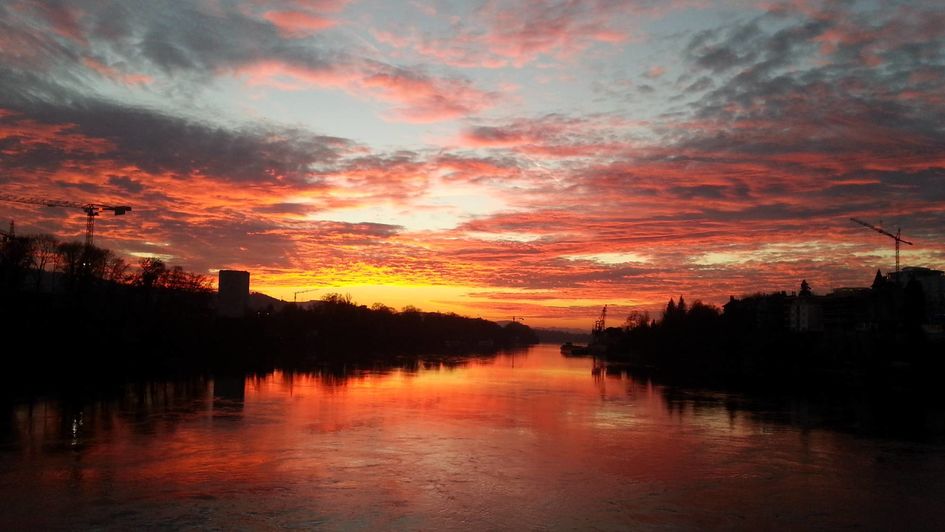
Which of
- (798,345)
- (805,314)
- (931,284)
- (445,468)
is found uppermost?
(931,284)

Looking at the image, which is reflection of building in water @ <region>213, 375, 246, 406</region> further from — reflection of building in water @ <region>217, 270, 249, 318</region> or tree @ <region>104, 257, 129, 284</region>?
reflection of building in water @ <region>217, 270, 249, 318</region>

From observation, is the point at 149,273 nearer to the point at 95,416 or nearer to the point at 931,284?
the point at 95,416

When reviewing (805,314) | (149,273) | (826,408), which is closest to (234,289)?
(149,273)

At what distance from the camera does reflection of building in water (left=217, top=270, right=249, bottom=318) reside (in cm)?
14725

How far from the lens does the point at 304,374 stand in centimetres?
5584

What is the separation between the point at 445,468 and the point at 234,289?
458ft

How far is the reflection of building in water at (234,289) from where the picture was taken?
14725 centimetres

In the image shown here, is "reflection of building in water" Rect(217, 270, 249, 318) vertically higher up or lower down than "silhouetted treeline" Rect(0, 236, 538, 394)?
higher up

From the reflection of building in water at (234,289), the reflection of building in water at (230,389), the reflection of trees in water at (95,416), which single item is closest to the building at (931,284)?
the reflection of building in water at (230,389)

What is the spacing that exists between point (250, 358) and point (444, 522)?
67.4 meters

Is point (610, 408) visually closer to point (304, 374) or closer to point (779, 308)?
point (304, 374)

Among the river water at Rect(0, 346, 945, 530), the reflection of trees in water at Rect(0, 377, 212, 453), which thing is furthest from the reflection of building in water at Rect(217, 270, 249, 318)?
the river water at Rect(0, 346, 945, 530)

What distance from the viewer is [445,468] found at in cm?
1848

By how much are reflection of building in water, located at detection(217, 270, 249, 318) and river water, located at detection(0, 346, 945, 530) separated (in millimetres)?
117905
